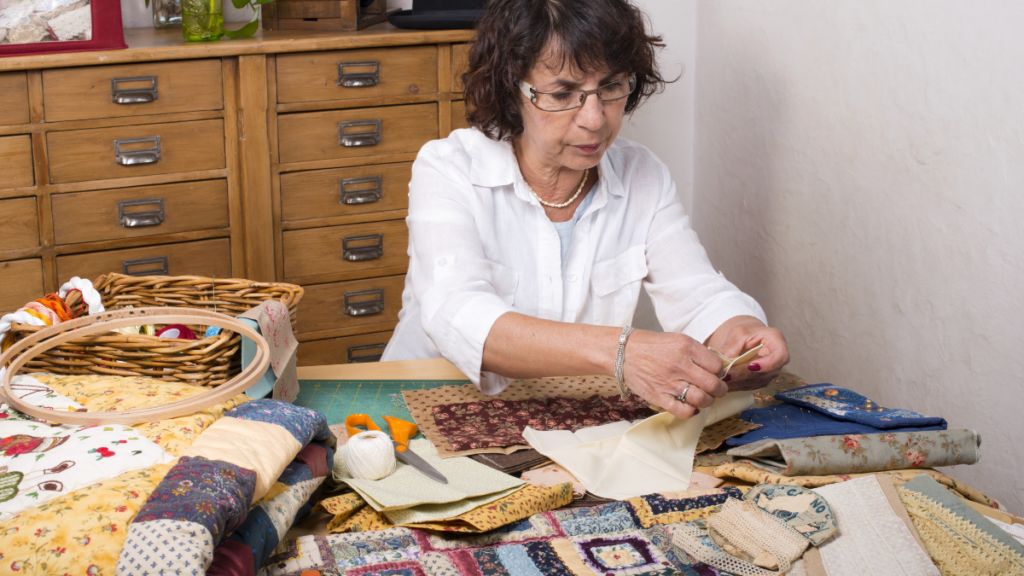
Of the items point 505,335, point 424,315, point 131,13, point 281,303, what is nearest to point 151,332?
point 281,303

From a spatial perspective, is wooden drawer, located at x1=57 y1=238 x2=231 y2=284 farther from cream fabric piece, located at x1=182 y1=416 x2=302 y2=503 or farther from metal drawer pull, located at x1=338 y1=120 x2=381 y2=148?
cream fabric piece, located at x1=182 y1=416 x2=302 y2=503

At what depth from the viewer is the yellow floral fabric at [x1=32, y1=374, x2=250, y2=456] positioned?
1.00 m

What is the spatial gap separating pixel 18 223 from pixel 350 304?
1.05 meters

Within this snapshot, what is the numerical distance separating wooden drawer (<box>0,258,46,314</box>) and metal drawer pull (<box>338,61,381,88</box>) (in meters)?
1.09

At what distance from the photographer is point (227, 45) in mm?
2605

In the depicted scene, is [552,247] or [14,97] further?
[14,97]

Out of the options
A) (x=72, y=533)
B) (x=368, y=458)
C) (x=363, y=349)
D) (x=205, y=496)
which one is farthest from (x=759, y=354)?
(x=363, y=349)

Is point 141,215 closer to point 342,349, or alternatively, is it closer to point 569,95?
point 342,349

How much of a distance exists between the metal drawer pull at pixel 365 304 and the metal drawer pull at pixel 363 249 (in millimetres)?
127

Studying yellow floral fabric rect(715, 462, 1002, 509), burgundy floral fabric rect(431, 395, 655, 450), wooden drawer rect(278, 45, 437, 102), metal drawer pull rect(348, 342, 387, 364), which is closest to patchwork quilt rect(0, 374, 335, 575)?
burgundy floral fabric rect(431, 395, 655, 450)

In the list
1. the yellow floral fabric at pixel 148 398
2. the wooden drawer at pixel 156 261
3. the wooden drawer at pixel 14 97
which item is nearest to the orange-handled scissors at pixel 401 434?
the yellow floral fabric at pixel 148 398

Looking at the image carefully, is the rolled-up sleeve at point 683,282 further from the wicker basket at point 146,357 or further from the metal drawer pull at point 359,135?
the metal drawer pull at point 359,135

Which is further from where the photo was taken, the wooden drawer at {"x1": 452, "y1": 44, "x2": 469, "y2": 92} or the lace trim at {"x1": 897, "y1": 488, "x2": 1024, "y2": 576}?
the wooden drawer at {"x1": 452, "y1": 44, "x2": 469, "y2": 92}

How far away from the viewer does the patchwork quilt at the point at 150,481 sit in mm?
793
